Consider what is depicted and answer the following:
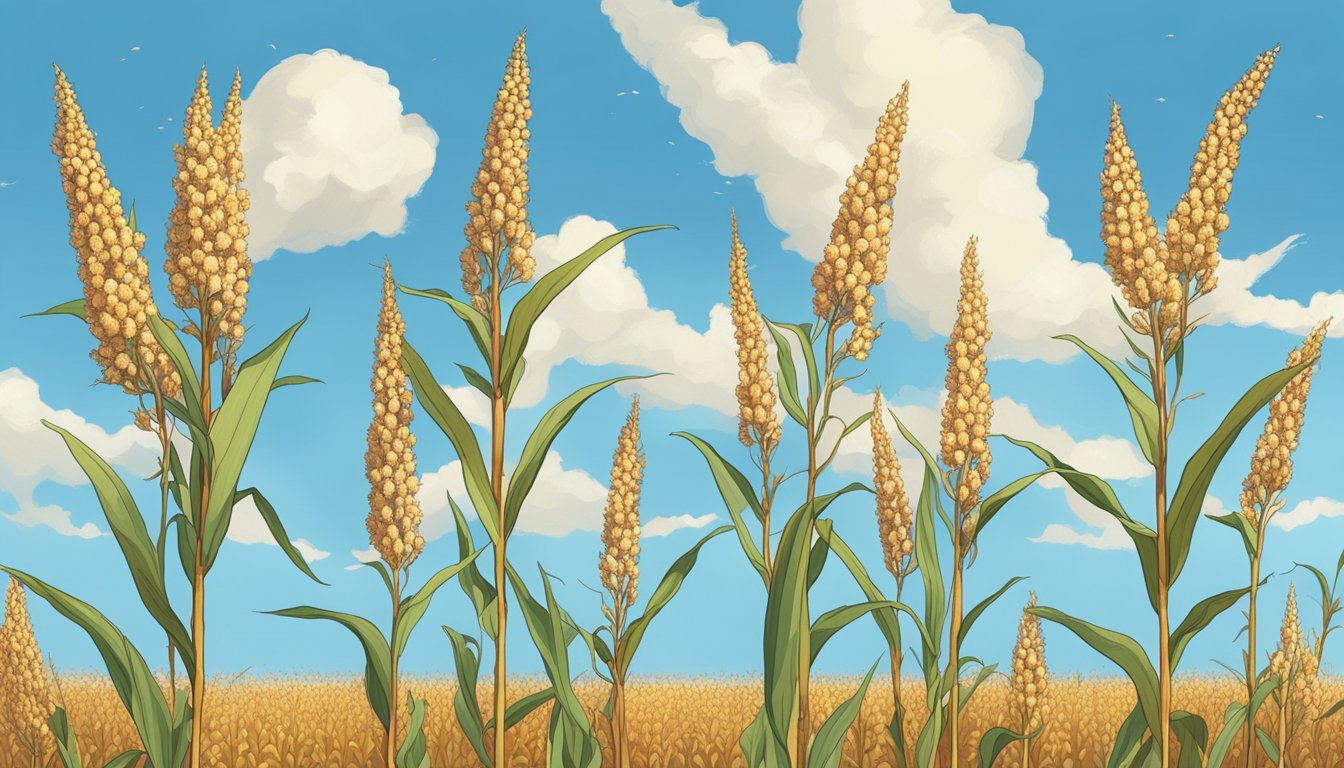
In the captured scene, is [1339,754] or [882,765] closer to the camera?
[882,765]

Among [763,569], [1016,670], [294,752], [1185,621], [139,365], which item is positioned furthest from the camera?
[294,752]

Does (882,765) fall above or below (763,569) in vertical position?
below

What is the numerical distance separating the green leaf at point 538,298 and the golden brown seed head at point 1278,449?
3581mm

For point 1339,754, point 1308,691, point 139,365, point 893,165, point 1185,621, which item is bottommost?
point 1339,754

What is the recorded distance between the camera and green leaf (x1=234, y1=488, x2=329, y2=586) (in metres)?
3.71

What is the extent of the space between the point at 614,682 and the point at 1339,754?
5.49m

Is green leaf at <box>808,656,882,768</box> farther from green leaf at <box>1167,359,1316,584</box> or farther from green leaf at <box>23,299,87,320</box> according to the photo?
green leaf at <box>23,299,87,320</box>

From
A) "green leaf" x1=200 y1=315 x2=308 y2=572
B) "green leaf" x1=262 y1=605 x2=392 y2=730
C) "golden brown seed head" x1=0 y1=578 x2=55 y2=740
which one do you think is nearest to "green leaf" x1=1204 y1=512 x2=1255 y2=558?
"green leaf" x1=262 y1=605 x2=392 y2=730

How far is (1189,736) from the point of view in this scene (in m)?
4.34

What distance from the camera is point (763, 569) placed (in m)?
4.29

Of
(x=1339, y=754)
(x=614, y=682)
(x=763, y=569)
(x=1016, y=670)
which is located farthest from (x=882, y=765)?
(x=1339, y=754)

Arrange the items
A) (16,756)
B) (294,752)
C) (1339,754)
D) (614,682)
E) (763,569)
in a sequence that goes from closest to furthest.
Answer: (763,569) < (614,682) < (16,756) < (294,752) < (1339,754)

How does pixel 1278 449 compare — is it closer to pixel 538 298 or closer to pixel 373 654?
pixel 538 298

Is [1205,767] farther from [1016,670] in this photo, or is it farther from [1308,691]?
[1308,691]
